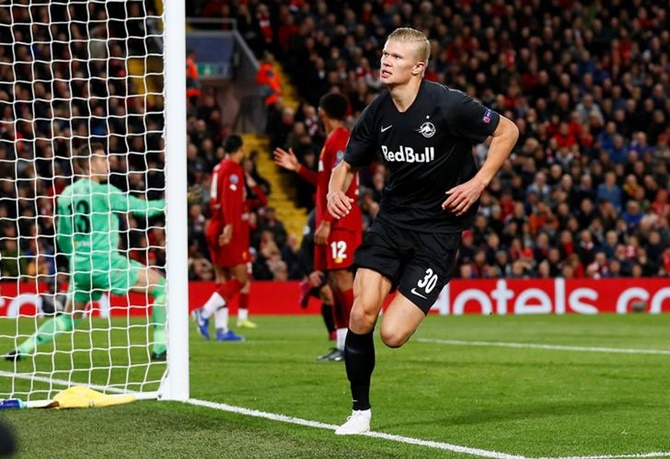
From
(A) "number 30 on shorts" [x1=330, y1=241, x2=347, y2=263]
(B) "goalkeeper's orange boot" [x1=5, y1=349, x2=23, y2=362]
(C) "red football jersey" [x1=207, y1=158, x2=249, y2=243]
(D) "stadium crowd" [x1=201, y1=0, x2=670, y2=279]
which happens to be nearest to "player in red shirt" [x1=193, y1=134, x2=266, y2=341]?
(C) "red football jersey" [x1=207, y1=158, x2=249, y2=243]

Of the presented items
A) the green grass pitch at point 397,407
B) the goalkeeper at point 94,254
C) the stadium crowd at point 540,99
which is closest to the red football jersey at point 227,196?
the green grass pitch at point 397,407

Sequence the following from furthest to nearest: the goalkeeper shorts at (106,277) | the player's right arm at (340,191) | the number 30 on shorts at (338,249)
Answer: the number 30 on shorts at (338,249), the goalkeeper shorts at (106,277), the player's right arm at (340,191)

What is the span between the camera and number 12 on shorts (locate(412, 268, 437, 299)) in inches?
279

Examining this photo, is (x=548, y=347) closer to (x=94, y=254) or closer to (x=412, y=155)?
(x=94, y=254)

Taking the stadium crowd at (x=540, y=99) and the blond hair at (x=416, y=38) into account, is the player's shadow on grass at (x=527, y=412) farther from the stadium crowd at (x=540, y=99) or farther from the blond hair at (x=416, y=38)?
the stadium crowd at (x=540, y=99)

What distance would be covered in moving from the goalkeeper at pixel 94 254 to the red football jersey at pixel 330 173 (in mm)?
1459

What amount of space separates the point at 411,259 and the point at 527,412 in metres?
1.41

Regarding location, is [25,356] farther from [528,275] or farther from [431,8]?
[431,8]

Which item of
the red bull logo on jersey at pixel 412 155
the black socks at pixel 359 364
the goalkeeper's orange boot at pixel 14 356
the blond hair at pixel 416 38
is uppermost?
the blond hair at pixel 416 38

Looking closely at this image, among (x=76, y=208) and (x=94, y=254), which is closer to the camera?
(x=76, y=208)

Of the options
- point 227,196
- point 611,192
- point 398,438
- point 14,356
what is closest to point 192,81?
point 611,192

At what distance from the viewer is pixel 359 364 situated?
7121 mm

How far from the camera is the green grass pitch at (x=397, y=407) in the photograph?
21.5 feet

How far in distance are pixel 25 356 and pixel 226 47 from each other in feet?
52.3
